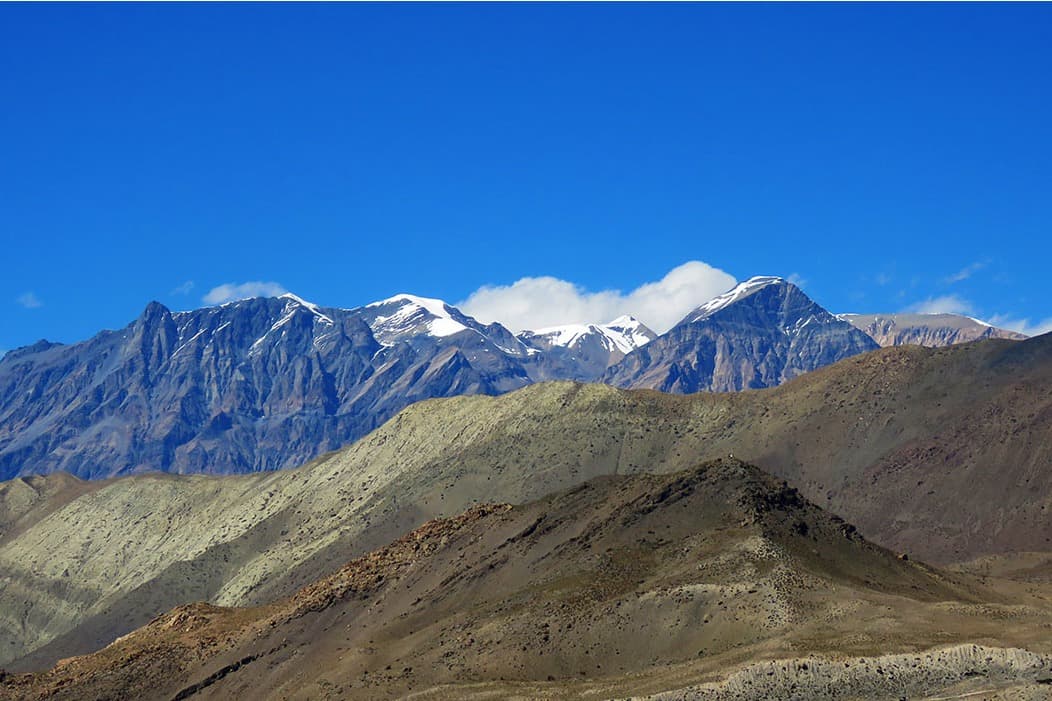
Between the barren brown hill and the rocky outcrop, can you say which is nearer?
the rocky outcrop

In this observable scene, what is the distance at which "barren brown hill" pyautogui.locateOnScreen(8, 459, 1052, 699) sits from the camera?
95625mm

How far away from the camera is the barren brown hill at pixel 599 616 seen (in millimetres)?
95625

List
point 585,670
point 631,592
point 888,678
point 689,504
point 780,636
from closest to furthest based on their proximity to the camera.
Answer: point 888,678, point 780,636, point 585,670, point 631,592, point 689,504

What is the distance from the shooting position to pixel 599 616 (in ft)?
361

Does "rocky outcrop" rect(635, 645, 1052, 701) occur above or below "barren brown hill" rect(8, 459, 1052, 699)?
below

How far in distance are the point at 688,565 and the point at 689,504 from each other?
13865 mm

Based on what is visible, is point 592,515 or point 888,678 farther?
point 592,515

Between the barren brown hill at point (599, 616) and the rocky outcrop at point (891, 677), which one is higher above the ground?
the barren brown hill at point (599, 616)

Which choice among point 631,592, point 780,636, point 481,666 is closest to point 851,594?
point 780,636

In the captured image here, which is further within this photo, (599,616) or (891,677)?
(599,616)

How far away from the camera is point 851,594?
10419cm

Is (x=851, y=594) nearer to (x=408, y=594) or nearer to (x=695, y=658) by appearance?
(x=695, y=658)

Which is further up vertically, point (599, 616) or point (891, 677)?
point (599, 616)

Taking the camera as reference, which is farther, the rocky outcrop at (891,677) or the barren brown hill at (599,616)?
the barren brown hill at (599,616)
